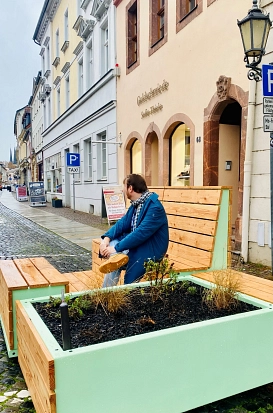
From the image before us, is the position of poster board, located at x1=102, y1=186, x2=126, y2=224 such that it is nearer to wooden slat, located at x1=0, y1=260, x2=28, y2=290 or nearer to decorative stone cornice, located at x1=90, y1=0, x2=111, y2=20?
wooden slat, located at x1=0, y1=260, x2=28, y2=290

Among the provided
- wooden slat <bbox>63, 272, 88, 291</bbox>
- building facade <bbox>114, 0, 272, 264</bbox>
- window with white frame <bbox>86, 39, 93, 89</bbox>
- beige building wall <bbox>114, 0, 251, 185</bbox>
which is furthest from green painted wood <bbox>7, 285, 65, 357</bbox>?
window with white frame <bbox>86, 39, 93, 89</bbox>

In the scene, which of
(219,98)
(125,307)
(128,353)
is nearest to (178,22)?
(219,98)

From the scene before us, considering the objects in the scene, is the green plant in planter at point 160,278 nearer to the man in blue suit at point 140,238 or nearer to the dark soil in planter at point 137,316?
the dark soil in planter at point 137,316

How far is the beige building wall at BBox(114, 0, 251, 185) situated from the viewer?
299 inches

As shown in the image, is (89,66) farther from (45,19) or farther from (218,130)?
(218,130)

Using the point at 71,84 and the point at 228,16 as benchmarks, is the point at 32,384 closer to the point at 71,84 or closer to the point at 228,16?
the point at 228,16

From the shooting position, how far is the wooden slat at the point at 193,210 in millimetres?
3780

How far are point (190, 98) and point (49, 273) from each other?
265 inches

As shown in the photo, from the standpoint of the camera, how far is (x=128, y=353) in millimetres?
1982

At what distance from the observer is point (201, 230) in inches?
155

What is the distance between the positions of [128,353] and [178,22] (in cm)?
930

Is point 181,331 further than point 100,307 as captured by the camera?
No

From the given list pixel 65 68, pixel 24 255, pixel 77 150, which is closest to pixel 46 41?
pixel 65 68

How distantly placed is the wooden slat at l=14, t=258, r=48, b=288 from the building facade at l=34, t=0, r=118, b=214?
28.8 feet
